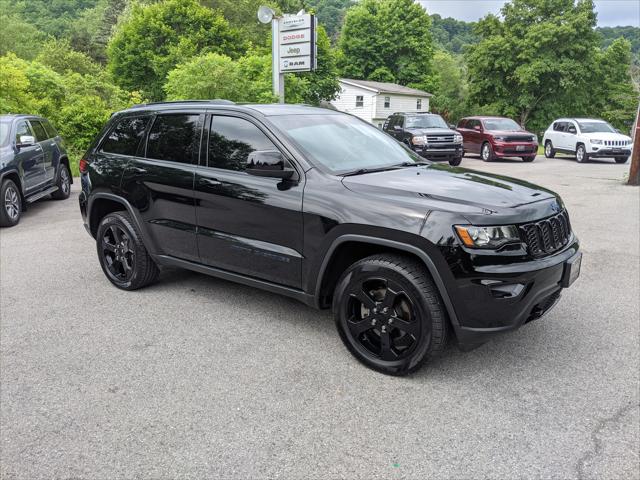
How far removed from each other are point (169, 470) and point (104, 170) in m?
3.49

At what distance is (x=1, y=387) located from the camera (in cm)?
350

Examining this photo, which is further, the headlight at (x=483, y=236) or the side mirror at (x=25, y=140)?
the side mirror at (x=25, y=140)

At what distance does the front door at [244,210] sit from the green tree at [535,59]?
43.4m

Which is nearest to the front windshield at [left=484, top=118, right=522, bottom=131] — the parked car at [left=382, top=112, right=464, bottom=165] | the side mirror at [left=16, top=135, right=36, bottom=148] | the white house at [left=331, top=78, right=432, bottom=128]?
the parked car at [left=382, top=112, right=464, bottom=165]

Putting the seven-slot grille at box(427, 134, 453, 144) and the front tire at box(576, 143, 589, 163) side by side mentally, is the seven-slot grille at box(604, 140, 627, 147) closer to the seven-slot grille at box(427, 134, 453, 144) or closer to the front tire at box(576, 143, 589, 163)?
the front tire at box(576, 143, 589, 163)

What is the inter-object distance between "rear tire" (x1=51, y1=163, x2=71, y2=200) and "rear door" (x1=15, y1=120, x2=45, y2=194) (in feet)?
3.09

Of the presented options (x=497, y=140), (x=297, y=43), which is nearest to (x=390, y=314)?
(x=297, y=43)

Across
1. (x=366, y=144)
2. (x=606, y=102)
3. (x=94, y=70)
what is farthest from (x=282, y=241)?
(x=606, y=102)

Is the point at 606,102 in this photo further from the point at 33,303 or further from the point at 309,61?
the point at 33,303

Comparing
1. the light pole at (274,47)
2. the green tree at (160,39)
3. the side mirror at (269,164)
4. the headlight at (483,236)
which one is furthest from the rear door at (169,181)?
the green tree at (160,39)

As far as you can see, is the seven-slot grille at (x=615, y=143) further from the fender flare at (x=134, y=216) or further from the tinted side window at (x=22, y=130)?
the fender flare at (x=134, y=216)

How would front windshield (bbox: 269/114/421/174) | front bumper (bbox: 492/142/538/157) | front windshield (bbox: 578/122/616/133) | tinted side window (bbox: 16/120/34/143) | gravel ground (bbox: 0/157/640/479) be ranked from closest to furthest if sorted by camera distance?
gravel ground (bbox: 0/157/640/479)
front windshield (bbox: 269/114/421/174)
tinted side window (bbox: 16/120/34/143)
front bumper (bbox: 492/142/538/157)
front windshield (bbox: 578/122/616/133)

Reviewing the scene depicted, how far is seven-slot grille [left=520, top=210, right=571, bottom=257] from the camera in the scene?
10.9 feet

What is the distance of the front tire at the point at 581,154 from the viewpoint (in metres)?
20.7
